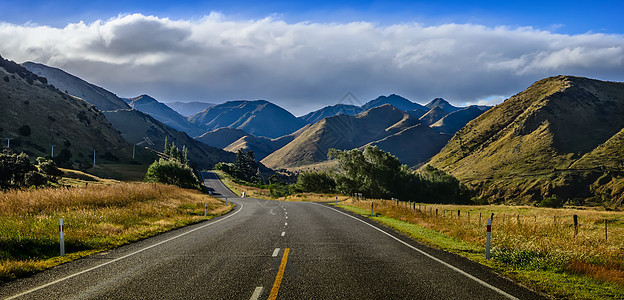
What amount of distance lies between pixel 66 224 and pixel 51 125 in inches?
5404

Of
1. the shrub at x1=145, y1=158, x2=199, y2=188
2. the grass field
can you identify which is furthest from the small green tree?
the grass field

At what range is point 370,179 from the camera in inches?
3356

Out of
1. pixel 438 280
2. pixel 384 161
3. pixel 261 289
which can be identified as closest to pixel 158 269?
pixel 261 289

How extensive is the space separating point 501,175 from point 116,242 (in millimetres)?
176313

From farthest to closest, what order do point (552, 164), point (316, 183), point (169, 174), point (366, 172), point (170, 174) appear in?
1. point (552, 164)
2. point (316, 183)
3. point (366, 172)
4. point (170, 174)
5. point (169, 174)

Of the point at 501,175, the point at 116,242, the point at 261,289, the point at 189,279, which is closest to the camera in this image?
the point at 261,289

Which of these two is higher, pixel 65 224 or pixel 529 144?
pixel 529 144

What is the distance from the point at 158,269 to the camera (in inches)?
370

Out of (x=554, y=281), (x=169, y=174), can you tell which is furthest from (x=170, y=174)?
(x=554, y=281)

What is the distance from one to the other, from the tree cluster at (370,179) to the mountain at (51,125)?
64695mm

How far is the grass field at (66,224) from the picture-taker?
10.8 metres

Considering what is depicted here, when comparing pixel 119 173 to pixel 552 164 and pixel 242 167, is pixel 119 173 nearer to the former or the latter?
pixel 242 167

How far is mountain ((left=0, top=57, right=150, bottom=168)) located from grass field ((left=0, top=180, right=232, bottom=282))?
9184cm

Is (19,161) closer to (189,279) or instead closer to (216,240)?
(216,240)
